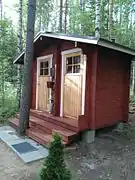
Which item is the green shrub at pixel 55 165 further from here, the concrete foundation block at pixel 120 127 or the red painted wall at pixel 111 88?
the concrete foundation block at pixel 120 127

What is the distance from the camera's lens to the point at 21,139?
612cm

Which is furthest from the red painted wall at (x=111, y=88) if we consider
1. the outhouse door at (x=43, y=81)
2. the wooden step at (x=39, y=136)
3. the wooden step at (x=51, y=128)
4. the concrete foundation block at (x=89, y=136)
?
the outhouse door at (x=43, y=81)

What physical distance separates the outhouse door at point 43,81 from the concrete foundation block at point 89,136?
2.33m

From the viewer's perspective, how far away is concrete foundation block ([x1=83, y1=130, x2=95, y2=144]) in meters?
5.62

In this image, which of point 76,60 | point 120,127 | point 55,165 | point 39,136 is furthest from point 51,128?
point 55,165

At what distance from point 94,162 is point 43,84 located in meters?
4.03

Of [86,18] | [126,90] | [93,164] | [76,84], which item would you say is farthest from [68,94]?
[86,18]

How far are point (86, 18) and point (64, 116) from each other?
830 cm

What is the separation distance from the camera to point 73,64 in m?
6.39

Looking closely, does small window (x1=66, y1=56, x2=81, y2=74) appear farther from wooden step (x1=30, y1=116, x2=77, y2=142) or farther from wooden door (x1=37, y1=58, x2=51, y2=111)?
wooden step (x1=30, y1=116, x2=77, y2=142)

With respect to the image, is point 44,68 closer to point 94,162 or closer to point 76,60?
point 76,60

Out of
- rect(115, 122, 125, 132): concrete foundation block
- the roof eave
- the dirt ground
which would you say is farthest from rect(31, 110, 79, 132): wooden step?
the roof eave

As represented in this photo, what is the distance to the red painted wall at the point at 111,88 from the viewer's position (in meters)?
5.86

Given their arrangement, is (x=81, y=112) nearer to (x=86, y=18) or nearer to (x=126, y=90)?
(x=126, y=90)
